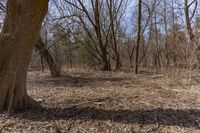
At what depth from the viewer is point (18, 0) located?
4.62 meters

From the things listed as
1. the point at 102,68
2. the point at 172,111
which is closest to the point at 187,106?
the point at 172,111

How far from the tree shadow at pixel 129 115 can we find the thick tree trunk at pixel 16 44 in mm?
466

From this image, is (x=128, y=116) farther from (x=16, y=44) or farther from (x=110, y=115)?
(x=16, y=44)

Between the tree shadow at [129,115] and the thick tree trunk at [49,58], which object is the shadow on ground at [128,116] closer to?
the tree shadow at [129,115]

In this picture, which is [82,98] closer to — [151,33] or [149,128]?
[149,128]

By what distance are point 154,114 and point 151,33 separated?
23.1 metres

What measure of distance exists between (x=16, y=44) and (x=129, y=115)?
2.31 meters

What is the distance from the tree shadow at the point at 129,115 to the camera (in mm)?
4488

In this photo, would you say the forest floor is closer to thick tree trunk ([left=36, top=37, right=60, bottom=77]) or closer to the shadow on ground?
the shadow on ground

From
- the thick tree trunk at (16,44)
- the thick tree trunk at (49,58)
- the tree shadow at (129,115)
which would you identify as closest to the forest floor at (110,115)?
the tree shadow at (129,115)

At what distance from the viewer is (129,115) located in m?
4.77

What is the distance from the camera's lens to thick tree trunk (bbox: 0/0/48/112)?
4.69 m

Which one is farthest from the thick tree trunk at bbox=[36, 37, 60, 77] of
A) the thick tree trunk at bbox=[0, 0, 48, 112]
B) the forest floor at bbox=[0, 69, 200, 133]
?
the thick tree trunk at bbox=[0, 0, 48, 112]

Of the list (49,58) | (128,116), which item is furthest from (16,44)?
(49,58)
